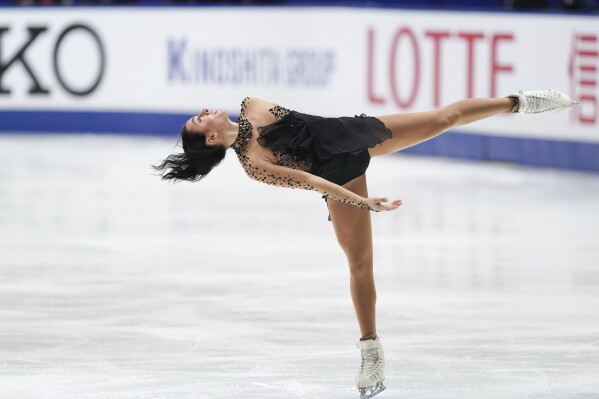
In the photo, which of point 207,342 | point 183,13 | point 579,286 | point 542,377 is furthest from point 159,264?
point 183,13

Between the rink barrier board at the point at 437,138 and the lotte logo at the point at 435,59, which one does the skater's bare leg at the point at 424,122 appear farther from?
the lotte logo at the point at 435,59

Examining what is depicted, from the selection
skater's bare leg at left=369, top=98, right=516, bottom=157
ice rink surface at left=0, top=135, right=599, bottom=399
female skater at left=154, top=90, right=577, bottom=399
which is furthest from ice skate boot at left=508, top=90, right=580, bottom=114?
ice rink surface at left=0, top=135, right=599, bottom=399

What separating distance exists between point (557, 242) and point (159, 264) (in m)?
2.80

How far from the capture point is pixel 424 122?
5.69m

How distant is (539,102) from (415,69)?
7757 mm

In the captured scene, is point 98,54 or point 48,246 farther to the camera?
point 98,54

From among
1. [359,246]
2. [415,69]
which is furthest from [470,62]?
[359,246]

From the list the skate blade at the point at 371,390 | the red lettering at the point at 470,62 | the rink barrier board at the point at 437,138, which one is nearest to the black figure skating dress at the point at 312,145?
the skate blade at the point at 371,390

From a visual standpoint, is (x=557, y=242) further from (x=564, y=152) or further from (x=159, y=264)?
(x=564, y=152)

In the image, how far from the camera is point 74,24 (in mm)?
16469

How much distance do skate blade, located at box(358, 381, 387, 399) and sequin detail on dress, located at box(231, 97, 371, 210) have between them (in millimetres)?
857

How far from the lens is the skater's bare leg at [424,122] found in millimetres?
5629

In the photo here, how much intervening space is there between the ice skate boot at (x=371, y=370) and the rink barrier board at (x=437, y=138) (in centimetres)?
748

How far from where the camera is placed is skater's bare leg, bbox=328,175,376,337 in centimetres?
542
